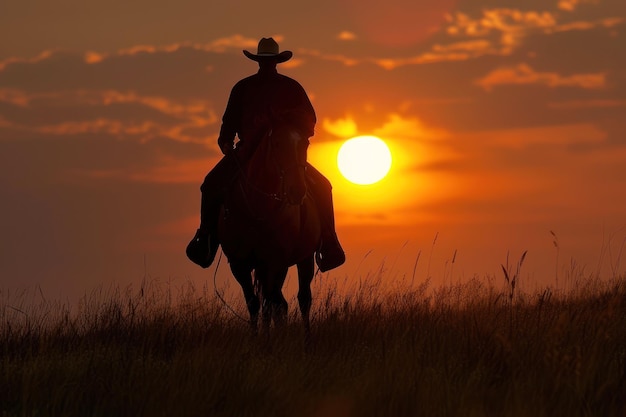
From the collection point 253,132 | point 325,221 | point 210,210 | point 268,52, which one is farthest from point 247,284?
point 268,52

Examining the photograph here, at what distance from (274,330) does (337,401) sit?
128 inches

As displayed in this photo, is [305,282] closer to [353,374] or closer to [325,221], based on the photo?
[325,221]

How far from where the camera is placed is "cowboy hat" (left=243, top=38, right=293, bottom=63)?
11.0 m

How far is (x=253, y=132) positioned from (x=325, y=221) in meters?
1.73

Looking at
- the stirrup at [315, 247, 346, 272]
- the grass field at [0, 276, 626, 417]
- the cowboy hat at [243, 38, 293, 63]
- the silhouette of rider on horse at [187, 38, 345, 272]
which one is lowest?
the grass field at [0, 276, 626, 417]

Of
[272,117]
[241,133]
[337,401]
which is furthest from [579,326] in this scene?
[241,133]

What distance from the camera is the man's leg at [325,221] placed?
11.2m

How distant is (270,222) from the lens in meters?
10.5

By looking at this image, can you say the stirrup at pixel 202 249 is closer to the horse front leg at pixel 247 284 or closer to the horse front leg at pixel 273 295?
the horse front leg at pixel 247 284

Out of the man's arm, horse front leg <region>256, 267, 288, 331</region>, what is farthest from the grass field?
the man's arm

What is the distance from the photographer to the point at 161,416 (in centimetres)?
655

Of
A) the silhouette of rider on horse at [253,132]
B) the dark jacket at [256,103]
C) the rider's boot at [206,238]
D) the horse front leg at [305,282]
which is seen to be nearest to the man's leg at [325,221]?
the silhouette of rider on horse at [253,132]

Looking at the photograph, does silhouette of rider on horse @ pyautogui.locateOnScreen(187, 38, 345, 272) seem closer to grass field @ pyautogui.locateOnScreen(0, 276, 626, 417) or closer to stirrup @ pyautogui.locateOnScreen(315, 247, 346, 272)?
stirrup @ pyautogui.locateOnScreen(315, 247, 346, 272)

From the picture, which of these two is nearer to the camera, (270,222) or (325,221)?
(270,222)
